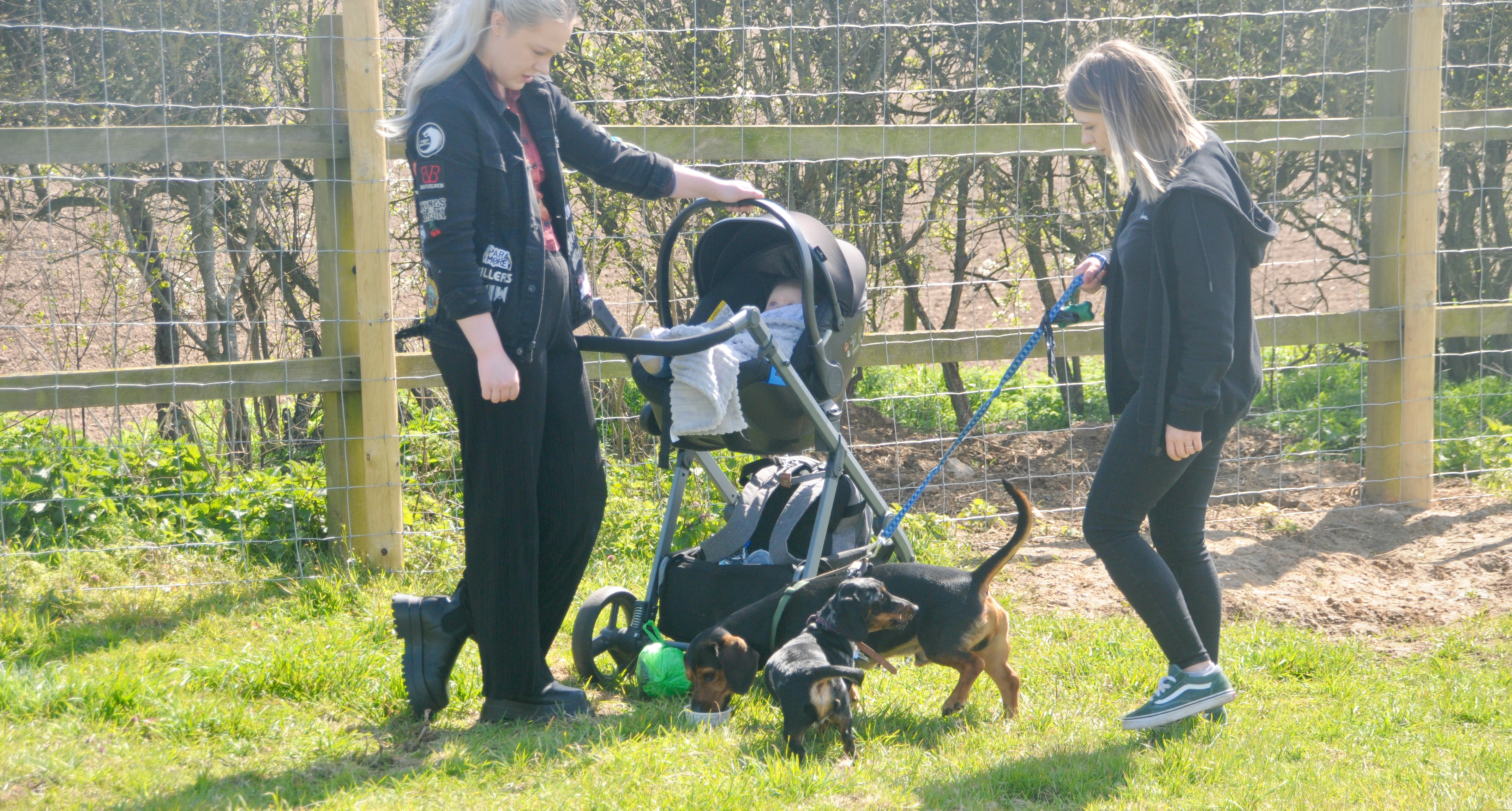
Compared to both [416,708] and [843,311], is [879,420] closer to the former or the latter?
[843,311]

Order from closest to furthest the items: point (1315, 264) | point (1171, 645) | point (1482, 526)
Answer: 1. point (1171, 645)
2. point (1482, 526)
3. point (1315, 264)

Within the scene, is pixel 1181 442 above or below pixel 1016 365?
below

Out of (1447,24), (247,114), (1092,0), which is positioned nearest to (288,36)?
(247,114)

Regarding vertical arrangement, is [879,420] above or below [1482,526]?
above

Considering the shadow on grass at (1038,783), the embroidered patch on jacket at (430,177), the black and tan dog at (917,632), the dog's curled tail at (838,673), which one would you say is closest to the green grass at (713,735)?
the shadow on grass at (1038,783)

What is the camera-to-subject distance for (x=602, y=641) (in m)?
3.55

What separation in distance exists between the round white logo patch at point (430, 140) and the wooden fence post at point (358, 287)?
154 centimetres

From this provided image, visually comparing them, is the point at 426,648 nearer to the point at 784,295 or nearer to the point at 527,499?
the point at 527,499

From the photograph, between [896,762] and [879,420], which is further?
[879,420]

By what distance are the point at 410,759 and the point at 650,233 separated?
10.9ft

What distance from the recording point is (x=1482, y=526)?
16.8ft

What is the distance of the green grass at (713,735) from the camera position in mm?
2691

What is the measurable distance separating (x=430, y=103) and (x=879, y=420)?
4395 mm

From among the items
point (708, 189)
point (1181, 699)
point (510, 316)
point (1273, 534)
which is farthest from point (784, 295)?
point (1273, 534)
